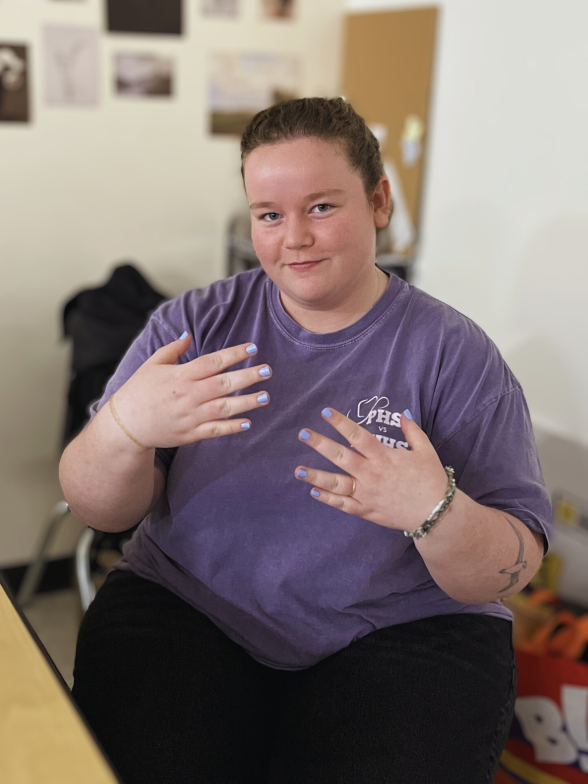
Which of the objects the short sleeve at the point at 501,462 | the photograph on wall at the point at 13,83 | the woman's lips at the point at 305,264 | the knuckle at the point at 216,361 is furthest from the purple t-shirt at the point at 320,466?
the photograph on wall at the point at 13,83

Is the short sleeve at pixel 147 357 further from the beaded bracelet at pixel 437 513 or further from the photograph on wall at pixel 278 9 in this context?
the photograph on wall at pixel 278 9

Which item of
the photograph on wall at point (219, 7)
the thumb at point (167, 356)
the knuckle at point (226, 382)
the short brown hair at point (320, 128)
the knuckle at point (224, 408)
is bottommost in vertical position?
the knuckle at point (224, 408)

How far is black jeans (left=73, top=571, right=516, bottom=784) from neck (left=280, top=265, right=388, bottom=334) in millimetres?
453

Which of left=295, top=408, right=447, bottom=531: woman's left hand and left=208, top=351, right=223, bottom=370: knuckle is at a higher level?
left=208, top=351, right=223, bottom=370: knuckle

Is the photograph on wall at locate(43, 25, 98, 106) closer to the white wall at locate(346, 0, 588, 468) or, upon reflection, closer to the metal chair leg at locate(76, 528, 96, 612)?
the white wall at locate(346, 0, 588, 468)

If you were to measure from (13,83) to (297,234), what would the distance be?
1467 millimetres

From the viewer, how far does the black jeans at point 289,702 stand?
3.34ft

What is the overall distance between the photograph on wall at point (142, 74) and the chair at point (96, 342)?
53 centimetres

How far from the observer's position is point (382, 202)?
123cm

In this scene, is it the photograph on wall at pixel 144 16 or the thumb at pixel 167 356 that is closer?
the thumb at pixel 167 356

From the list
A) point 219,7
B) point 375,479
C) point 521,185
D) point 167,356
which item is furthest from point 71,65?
point 375,479

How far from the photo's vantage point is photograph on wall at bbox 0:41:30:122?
2.18m

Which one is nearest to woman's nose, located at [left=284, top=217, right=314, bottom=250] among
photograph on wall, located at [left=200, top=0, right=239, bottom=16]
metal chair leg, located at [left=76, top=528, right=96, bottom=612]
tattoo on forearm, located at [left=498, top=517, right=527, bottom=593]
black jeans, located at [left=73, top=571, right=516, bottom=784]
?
tattoo on forearm, located at [left=498, top=517, right=527, bottom=593]

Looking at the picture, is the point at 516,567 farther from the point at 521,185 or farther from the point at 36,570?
the point at 36,570
